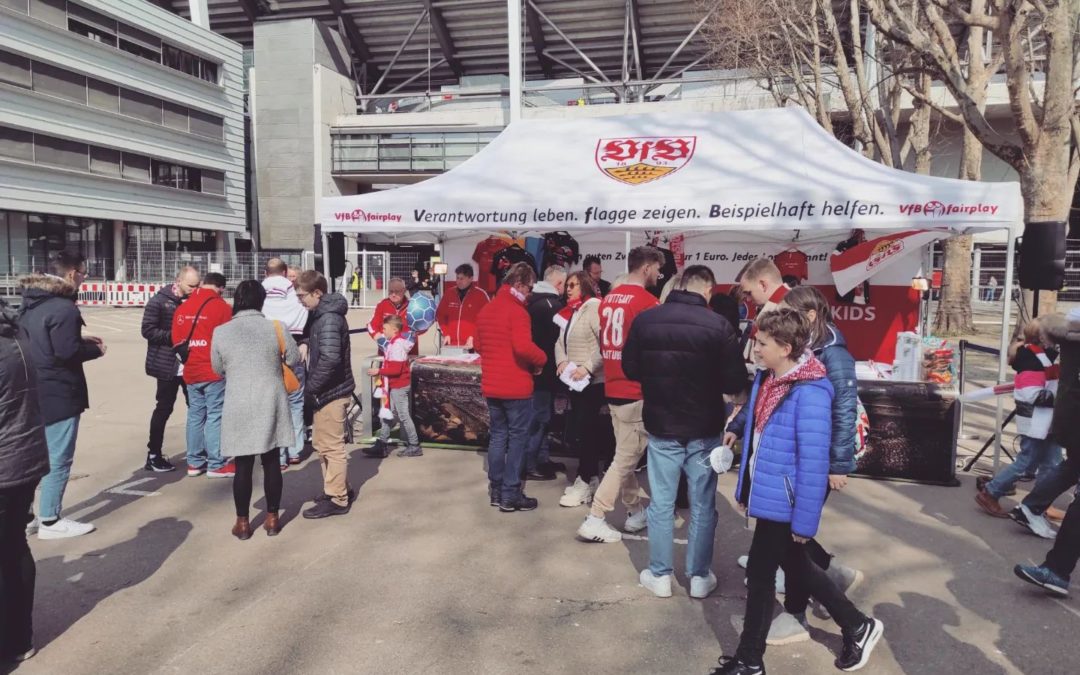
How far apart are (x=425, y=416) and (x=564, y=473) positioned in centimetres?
160

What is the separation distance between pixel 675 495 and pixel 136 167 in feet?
119

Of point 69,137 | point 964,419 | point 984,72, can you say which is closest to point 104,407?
point 964,419

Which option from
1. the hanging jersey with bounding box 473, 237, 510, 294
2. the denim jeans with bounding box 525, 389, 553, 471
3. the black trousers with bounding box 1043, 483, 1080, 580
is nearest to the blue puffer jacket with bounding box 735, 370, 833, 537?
the black trousers with bounding box 1043, 483, 1080, 580

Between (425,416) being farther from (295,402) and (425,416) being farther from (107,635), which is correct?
(107,635)

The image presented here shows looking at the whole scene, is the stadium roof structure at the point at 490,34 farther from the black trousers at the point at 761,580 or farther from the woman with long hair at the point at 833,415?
the black trousers at the point at 761,580

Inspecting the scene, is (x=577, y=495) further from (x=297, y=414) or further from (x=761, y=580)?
(x=297, y=414)

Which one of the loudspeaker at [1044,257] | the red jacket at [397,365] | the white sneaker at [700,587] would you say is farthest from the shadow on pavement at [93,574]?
the loudspeaker at [1044,257]

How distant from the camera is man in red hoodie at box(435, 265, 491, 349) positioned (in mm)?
8469

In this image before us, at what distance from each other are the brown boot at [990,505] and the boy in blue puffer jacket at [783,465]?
9.80 feet

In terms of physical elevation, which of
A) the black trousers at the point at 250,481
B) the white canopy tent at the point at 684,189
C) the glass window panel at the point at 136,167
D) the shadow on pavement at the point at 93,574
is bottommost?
the shadow on pavement at the point at 93,574

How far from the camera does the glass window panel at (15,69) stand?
90.1ft

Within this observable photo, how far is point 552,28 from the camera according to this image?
126 feet

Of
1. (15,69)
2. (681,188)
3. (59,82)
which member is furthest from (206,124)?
(681,188)

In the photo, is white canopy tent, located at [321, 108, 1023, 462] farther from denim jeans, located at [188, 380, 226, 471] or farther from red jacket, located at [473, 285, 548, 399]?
denim jeans, located at [188, 380, 226, 471]
